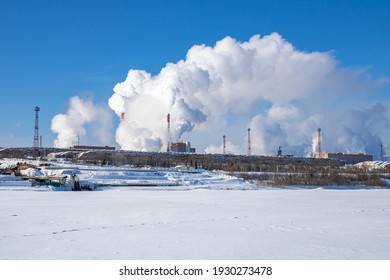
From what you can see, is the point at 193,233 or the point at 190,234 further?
the point at 193,233

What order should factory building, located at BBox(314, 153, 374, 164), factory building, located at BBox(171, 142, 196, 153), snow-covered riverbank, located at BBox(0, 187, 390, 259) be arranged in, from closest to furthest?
snow-covered riverbank, located at BBox(0, 187, 390, 259), factory building, located at BBox(171, 142, 196, 153), factory building, located at BBox(314, 153, 374, 164)

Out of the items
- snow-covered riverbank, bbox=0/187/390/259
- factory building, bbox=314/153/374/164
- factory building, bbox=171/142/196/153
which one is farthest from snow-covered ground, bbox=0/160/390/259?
factory building, bbox=314/153/374/164

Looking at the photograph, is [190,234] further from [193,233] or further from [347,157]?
[347,157]

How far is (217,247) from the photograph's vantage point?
9312 mm

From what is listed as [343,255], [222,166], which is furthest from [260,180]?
[343,255]

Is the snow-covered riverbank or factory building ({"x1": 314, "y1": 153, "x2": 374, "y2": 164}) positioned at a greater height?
factory building ({"x1": 314, "y1": 153, "x2": 374, "y2": 164})

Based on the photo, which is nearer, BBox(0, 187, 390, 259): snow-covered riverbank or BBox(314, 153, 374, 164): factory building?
BBox(0, 187, 390, 259): snow-covered riverbank

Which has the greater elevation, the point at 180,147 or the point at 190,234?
the point at 180,147

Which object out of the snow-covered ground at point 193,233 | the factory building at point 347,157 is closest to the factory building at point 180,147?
the factory building at point 347,157

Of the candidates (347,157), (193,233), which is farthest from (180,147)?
(193,233)

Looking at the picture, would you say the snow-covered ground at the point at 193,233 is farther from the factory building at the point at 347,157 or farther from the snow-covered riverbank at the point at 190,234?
the factory building at the point at 347,157

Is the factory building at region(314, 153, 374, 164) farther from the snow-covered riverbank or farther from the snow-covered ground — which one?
the snow-covered riverbank
